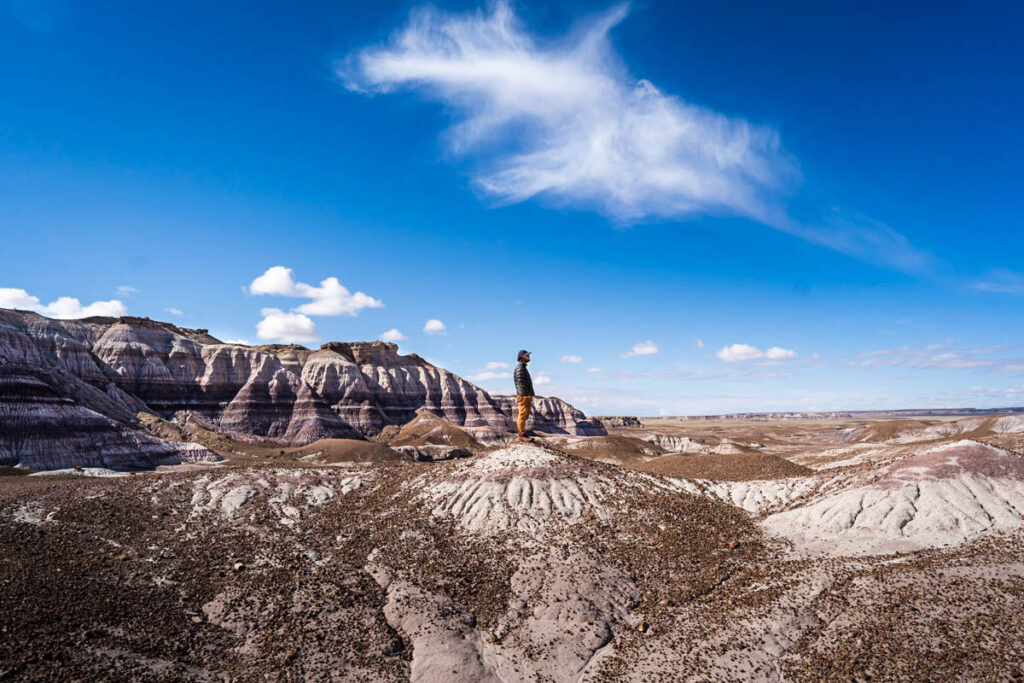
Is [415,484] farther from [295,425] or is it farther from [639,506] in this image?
[295,425]

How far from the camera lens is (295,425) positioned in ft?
281

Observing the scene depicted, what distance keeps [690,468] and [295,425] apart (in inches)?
2876

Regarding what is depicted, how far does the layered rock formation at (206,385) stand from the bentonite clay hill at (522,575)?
30946mm

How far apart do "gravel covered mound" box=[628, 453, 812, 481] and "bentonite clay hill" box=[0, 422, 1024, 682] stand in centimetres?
337

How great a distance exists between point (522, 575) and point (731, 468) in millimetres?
18376

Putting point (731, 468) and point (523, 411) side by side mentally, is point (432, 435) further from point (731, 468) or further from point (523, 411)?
point (523, 411)

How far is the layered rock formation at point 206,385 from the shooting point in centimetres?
4766

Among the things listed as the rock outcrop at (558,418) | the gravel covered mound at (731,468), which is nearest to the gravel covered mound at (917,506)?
the gravel covered mound at (731,468)

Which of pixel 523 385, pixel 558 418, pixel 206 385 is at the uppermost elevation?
pixel 206 385

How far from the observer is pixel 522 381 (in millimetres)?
25406

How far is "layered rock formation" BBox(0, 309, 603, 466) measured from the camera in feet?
156

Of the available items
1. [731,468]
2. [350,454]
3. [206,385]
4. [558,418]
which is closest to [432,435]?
[350,454]

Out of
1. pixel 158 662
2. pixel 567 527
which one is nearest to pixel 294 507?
pixel 158 662

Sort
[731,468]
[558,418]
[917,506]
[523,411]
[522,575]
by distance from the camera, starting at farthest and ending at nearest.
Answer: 1. [558,418]
2. [731,468]
3. [523,411]
4. [917,506]
5. [522,575]
